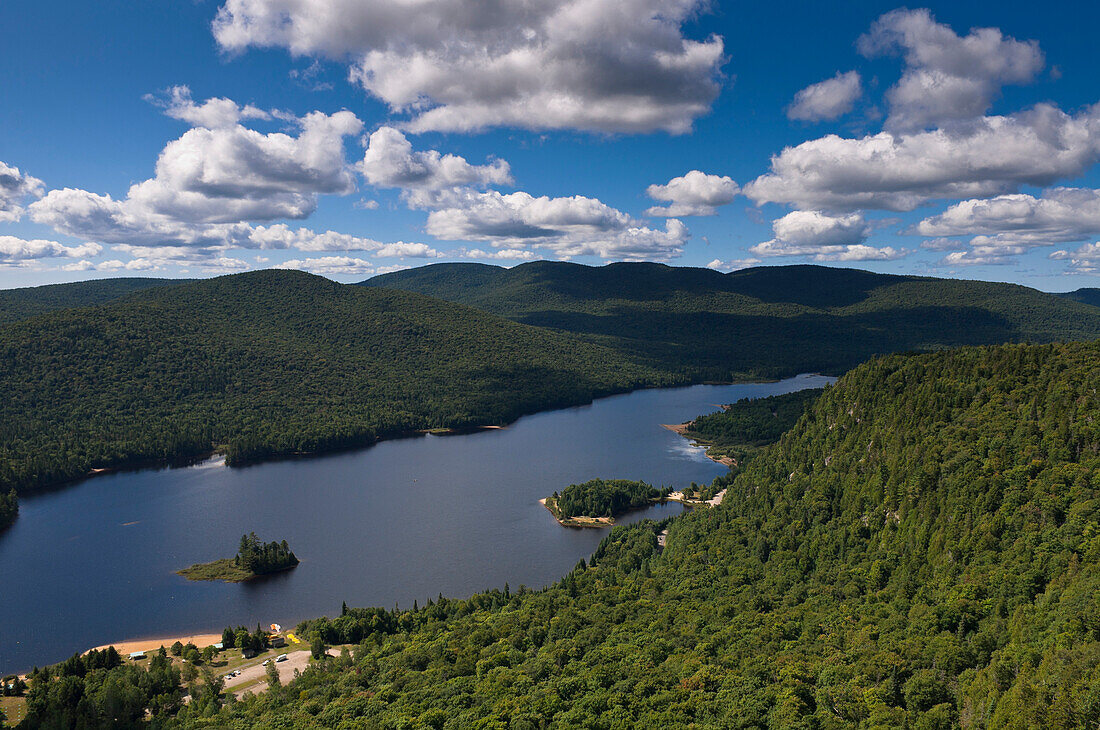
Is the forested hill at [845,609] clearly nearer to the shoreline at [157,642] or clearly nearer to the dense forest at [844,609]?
the dense forest at [844,609]

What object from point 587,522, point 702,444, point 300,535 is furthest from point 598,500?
point 702,444

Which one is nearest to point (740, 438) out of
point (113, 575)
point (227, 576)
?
point (227, 576)

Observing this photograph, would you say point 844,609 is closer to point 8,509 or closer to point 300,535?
point 300,535

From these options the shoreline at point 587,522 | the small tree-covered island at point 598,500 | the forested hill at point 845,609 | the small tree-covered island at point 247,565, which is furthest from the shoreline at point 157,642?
the small tree-covered island at point 598,500

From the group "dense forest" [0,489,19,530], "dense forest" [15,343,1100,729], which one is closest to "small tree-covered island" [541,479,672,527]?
"dense forest" [15,343,1100,729]

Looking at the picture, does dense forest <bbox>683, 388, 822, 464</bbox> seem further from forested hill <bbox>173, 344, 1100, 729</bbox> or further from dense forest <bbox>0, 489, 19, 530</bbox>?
dense forest <bbox>0, 489, 19, 530</bbox>

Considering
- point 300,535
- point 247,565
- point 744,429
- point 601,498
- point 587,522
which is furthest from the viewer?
point 744,429
